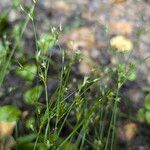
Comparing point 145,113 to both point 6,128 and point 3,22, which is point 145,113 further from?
point 3,22

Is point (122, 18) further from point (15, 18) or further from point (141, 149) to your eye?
point (141, 149)

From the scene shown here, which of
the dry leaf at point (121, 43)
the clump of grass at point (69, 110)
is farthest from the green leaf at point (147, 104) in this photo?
the dry leaf at point (121, 43)

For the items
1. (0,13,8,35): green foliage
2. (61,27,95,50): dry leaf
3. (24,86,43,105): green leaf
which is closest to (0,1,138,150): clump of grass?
(24,86,43,105): green leaf

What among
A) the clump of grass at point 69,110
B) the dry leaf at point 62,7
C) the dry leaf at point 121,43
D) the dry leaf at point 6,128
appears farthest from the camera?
the dry leaf at point 62,7

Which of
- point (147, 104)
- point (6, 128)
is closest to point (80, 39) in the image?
point (147, 104)

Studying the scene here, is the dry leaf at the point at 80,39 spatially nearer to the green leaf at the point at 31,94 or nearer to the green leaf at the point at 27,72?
the green leaf at the point at 27,72

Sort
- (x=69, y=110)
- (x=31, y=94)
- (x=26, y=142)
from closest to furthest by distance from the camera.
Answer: (x=69, y=110)
(x=26, y=142)
(x=31, y=94)

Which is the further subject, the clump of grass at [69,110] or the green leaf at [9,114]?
the green leaf at [9,114]
